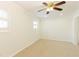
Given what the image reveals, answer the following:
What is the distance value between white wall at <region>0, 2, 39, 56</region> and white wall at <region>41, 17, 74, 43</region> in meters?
0.17

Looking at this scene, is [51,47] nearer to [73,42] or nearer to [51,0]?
[73,42]

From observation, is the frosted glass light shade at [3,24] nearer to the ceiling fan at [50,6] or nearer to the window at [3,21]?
the window at [3,21]

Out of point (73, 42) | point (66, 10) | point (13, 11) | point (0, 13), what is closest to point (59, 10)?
point (66, 10)

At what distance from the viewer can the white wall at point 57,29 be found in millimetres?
1840

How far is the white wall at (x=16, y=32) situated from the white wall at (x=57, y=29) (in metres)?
0.17

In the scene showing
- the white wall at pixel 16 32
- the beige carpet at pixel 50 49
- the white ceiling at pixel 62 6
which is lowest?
the beige carpet at pixel 50 49

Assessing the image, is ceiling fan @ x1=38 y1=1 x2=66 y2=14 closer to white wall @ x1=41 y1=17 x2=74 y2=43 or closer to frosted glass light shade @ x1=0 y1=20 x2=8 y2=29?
white wall @ x1=41 y1=17 x2=74 y2=43

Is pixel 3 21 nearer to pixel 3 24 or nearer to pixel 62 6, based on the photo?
pixel 3 24

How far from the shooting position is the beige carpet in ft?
5.82

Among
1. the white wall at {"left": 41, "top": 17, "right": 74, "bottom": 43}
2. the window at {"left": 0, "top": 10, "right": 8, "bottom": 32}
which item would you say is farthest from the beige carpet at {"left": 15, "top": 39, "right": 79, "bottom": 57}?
the window at {"left": 0, "top": 10, "right": 8, "bottom": 32}

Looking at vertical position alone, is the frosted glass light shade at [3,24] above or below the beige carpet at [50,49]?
above

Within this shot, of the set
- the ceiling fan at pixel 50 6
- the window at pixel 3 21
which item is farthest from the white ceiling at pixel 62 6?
the window at pixel 3 21

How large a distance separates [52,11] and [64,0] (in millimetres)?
220

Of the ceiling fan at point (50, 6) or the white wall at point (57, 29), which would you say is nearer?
the ceiling fan at point (50, 6)
